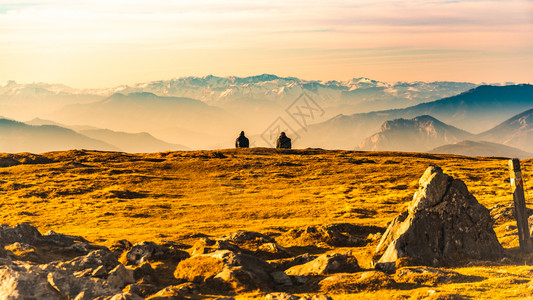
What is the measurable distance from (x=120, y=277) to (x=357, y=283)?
10111 mm

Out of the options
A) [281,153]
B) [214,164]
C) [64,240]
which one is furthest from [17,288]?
[281,153]

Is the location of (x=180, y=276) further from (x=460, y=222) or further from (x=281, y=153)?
(x=281, y=153)

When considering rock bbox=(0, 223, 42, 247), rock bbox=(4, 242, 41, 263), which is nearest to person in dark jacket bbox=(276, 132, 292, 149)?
rock bbox=(0, 223, 42, 247)

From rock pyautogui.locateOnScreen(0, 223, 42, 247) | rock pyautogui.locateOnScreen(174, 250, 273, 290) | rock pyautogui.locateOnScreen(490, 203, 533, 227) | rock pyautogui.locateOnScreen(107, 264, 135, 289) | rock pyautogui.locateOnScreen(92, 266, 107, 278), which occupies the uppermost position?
rock pyautogui.locateOnScreen(0, 223, 42, 247)

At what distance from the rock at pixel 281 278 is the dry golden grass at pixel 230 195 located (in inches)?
136

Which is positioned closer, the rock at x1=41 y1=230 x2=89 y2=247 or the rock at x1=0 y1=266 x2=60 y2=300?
the rock at x1=0 y1=266 x2=60 y2=300

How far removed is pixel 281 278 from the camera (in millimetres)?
22438

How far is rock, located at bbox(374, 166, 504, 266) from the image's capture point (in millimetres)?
24938

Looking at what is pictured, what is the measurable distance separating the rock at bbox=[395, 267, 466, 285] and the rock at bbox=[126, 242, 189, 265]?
1210 cm

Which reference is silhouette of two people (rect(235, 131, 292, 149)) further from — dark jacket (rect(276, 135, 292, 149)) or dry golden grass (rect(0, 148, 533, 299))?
dry golden grass (rect(0, 148, 533, 299))

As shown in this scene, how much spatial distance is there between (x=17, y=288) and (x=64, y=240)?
13.9m

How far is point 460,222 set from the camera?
84.2 feet

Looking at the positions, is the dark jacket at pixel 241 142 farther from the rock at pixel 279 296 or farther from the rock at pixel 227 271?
the rock at pixel 279 296

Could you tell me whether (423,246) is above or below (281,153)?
below
